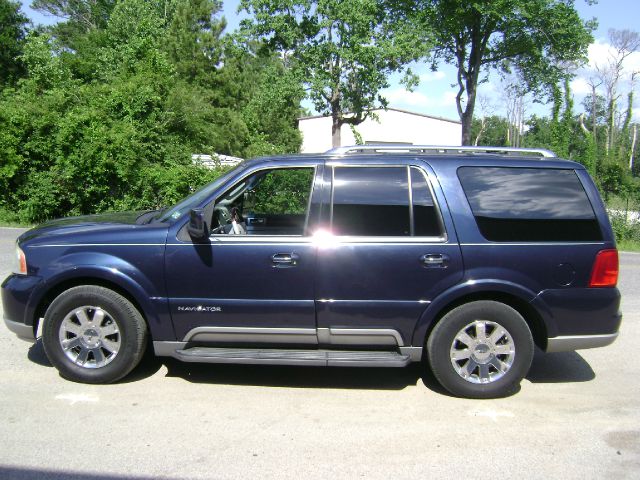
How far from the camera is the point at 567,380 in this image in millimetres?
5215

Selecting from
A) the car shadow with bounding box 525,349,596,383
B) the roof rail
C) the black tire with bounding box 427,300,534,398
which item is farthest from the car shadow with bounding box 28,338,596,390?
the roof rail

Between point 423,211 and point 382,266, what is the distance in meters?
0.57

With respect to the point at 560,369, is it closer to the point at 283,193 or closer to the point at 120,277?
the point at 283,193

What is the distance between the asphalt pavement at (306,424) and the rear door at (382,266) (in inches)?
24.8

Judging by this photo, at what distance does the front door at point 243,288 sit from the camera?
4586 millimetres

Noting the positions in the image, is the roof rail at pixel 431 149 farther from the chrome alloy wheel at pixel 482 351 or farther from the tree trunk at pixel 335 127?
the tree trunk at pixel 335 127

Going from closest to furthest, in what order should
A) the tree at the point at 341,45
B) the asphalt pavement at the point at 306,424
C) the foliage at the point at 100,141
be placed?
the asphalt pavement at the point at 306,424
the foliage at the point at 100,141
the tree at the point at 341,45

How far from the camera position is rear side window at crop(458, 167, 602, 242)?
4656mm

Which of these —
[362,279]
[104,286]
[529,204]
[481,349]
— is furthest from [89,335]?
[529,204]

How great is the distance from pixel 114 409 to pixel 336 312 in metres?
1.83

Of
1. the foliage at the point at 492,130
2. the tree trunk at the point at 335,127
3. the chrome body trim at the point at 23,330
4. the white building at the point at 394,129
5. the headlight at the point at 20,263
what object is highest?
the foliage at the point at 492,130

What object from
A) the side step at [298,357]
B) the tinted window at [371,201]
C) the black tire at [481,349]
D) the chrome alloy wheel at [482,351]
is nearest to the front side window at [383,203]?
the tinted window at [371,201]

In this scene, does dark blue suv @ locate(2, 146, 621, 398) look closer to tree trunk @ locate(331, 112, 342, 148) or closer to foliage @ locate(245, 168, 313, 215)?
foliage @ locate(245, 168, 313, 215)

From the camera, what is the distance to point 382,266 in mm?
4566
